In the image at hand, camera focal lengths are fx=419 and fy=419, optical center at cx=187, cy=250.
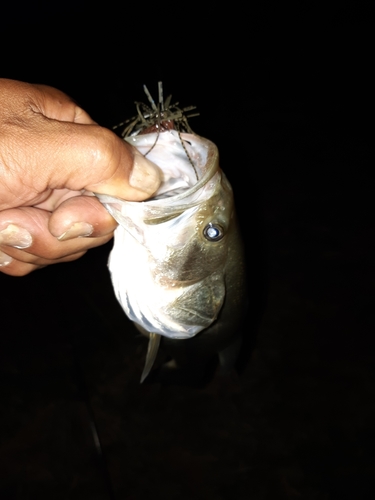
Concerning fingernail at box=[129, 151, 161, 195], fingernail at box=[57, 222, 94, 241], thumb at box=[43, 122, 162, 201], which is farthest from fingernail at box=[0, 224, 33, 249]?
fingernail at box=[129, 151, 161, 195]

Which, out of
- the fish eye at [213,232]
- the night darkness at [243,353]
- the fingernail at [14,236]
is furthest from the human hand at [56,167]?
the night darkness at [243,353]

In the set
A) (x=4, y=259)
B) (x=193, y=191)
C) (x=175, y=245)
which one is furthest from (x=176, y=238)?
(x=4, y=259)

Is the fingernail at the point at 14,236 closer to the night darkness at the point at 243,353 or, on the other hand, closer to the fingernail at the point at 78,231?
the fingernail at the point at 78,231

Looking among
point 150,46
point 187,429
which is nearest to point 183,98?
point 150,46

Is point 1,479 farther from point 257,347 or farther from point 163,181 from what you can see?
point 163,181

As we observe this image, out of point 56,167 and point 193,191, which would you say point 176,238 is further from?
point 56,167

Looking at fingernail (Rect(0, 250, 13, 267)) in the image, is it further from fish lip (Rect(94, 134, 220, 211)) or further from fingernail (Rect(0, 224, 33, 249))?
fish lip (Rect(94, 134, 220, 211))

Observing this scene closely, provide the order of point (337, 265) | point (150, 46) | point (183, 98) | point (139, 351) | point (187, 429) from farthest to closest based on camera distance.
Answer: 1. point (150, 46)
2. point (183, 98)
3. point (337, 265)
4. point (139, 351)
5. point (187, 429)
